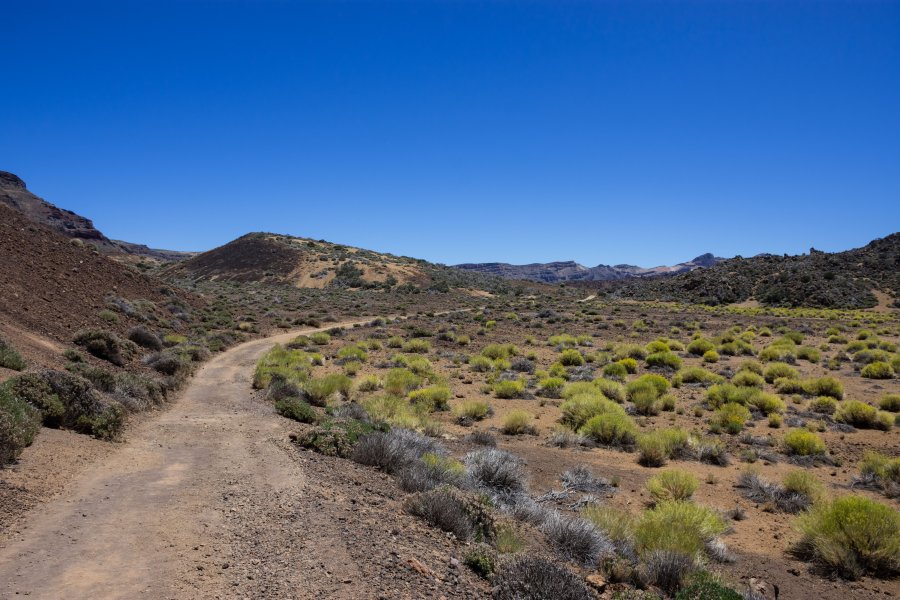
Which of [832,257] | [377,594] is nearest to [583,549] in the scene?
[377,594]

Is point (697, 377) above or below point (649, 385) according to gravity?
below

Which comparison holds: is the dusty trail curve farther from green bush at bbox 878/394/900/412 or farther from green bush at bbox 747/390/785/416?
green bush at bbox 878/394/900/412

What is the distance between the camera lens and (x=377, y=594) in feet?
15.6

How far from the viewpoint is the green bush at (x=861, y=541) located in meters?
6.96

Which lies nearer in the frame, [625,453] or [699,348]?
[625,453]

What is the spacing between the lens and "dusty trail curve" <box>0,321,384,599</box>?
4551 mm

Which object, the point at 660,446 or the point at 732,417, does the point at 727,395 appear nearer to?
the point at 732,417

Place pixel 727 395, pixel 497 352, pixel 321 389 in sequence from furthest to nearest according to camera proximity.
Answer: pixel 497 352
pixel 727 395
pixel 321 389

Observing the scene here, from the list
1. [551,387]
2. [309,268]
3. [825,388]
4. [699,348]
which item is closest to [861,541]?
[551,387]

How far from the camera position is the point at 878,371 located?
64.5ft

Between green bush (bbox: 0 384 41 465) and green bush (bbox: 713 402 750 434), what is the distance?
15.2 m

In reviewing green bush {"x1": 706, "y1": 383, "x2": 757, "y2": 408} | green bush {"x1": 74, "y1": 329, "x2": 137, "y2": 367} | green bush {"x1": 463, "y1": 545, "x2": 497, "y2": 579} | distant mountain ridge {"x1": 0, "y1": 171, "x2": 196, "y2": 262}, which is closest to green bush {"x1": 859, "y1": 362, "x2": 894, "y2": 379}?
green bush {"x1": 706, "y1": 383, "x2": 757, "y2": 408}

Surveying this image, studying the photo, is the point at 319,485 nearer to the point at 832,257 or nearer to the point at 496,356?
the point at 496,356

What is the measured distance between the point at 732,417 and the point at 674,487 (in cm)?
618
